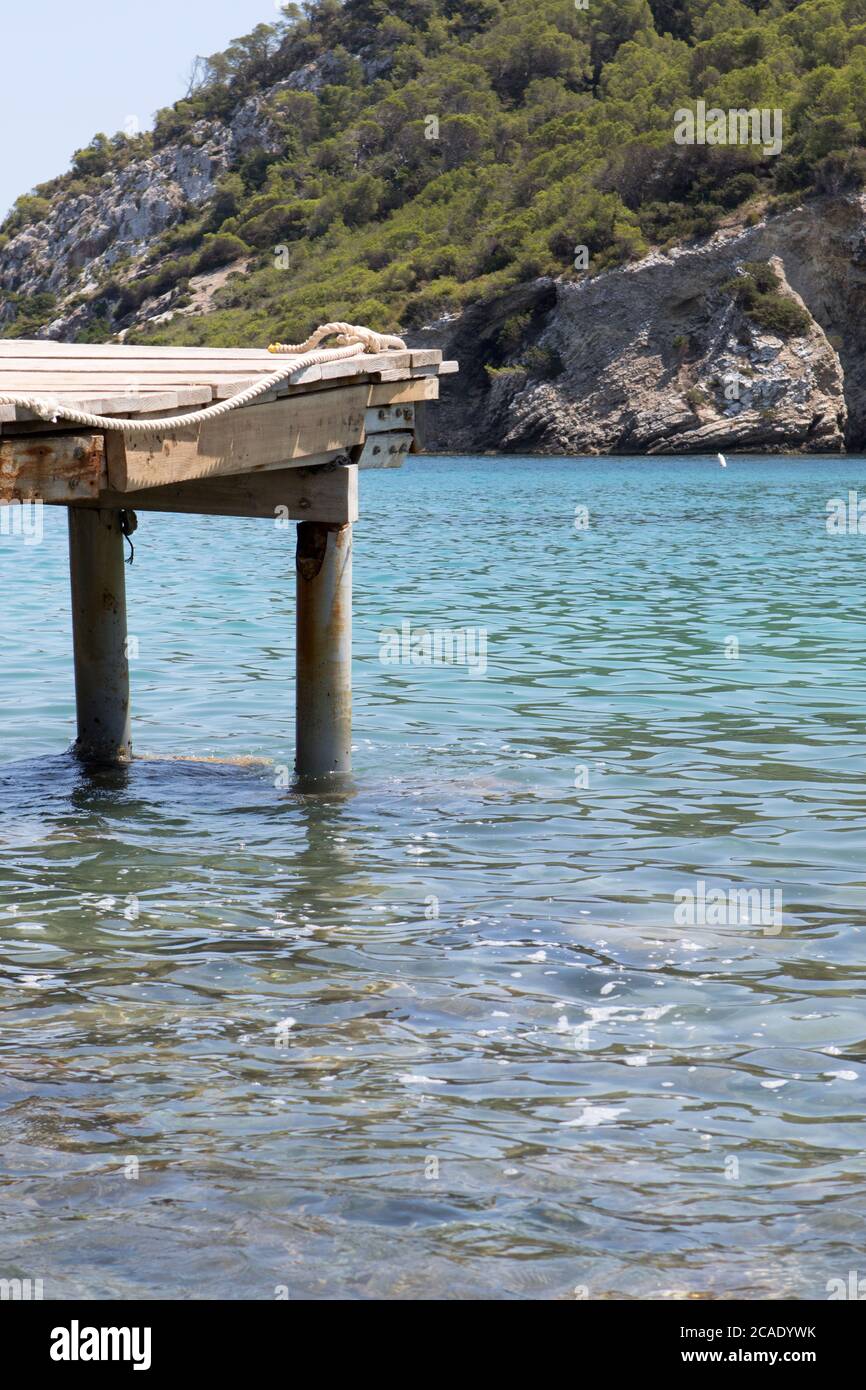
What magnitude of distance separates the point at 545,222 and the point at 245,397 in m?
78.9

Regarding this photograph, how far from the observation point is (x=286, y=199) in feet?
368

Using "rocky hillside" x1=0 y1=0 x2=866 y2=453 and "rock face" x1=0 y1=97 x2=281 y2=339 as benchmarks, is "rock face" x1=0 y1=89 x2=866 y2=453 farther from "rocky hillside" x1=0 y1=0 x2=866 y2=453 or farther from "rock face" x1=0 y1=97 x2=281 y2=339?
"rock face" x1=0 y1=97 x2=281 y2=339

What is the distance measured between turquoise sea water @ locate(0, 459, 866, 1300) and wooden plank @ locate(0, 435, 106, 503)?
2020mm

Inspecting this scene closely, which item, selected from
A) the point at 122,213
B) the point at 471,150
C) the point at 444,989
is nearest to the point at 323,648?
the point at 444,989

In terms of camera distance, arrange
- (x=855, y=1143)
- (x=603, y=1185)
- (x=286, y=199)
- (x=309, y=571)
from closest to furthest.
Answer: (x=603, y=1185) < (x=855, y=1143) < (x=309, y=571) < (x=286, y=199)

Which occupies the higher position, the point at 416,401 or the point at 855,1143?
the point at 416,401

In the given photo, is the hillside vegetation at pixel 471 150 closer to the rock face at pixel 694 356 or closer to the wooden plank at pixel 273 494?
the rock face at pixel 694 356

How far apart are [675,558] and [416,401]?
16.6 metres

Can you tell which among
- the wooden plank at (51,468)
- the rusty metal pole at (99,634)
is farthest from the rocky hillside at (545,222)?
the wooden plank at (51,468)

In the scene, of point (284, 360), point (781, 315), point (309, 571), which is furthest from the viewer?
point (781, 315)

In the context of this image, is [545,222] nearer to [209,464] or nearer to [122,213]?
[122,213]

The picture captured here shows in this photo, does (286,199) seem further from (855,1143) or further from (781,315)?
(855,1143)

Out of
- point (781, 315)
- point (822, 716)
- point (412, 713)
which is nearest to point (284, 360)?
point (412, 713)

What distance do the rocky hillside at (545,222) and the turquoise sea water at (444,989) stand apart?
58220 millimetres
